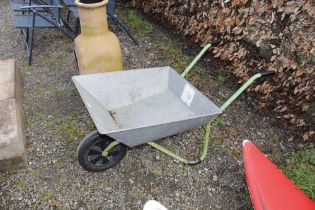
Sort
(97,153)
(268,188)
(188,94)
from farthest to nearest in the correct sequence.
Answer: (188,94), (97,153), (268,188)

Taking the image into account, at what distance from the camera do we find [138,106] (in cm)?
328

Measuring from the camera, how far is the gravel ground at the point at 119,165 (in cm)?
292

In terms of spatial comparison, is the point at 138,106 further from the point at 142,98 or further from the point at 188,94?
the point at 188,94

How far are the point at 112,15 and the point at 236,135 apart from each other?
2381 mm

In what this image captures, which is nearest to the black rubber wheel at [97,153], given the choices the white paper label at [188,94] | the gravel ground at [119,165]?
the gravel ground at [119,165]

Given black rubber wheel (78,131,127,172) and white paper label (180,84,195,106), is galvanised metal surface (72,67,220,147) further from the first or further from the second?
black rubber wheel (78,131,127,172)

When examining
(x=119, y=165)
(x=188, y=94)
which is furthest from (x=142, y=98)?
(x=119, y=165)

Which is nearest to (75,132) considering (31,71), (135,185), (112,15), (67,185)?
(67,185)

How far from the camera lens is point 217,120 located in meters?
3.77

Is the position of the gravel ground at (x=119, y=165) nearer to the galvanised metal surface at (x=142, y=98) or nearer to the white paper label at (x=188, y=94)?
the galvanised metal surface at (x=142, y=98)

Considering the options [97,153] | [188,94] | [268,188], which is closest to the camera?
[268,188]

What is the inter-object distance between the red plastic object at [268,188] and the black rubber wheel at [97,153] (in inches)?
45.2

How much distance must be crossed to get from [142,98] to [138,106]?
0.33ft

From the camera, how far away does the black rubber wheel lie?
2.73 metres
